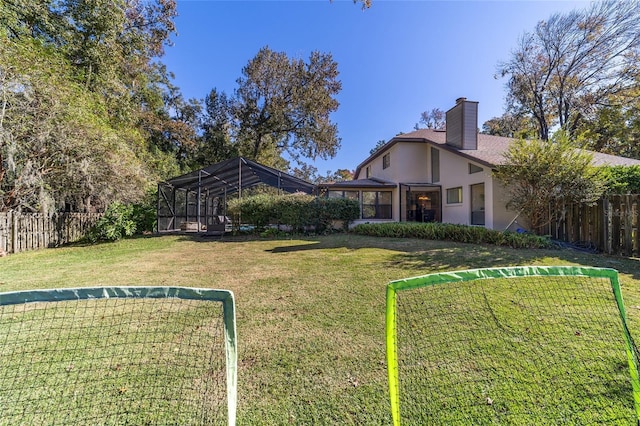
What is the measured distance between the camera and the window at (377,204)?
56.5 feet

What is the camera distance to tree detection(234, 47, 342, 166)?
24000 mm

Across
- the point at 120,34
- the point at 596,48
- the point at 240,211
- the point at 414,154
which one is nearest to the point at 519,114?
the point at 596,48

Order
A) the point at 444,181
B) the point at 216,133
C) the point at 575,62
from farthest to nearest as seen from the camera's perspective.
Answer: the point at 216,133, the point at 575,62, the point at 444,181

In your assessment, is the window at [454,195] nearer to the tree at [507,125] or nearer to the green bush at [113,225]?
the tree at [507,125]

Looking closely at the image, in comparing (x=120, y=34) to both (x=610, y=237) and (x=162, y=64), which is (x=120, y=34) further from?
(x=610, y=237)

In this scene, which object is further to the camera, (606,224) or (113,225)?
(113,225)

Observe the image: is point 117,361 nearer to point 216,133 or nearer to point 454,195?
point 454,195

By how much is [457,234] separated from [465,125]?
664 cm

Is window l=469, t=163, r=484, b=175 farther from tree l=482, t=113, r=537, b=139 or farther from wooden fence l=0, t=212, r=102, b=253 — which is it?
wooden fence l=0, t=212, r=102, b=253

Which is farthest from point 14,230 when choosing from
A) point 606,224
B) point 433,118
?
point 433,118

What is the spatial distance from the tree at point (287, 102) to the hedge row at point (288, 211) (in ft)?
44.4

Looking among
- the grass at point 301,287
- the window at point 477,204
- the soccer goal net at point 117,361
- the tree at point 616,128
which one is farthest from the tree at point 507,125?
the soccer goal net at point 117,361

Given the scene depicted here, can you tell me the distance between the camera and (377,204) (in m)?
17.3

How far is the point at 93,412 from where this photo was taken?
2.16m
